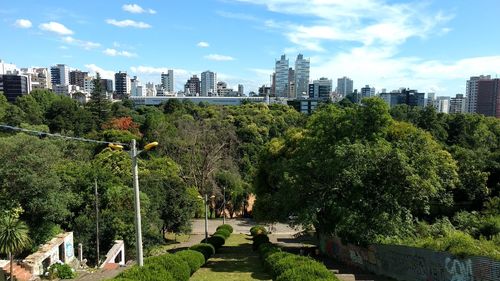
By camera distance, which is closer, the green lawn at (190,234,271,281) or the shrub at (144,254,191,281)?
the shrub at (144,254,191,281)

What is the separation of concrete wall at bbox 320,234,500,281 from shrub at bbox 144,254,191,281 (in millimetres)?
8388

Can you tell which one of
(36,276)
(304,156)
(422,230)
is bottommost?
(36,276)

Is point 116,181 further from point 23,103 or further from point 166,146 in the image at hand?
point 23,103

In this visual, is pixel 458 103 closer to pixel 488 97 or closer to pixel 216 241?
pixel 488 97

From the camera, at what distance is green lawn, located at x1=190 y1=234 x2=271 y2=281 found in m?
15.7

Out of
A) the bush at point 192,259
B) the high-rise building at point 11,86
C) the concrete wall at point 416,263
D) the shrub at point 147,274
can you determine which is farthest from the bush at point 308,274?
the high-rise building at point 11,86

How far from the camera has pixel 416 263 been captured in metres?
15.7

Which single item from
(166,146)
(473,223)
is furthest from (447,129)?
(473,223)

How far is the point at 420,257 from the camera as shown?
50.4 ft

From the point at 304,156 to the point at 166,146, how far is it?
101 ft

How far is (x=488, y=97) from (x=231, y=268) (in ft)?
461

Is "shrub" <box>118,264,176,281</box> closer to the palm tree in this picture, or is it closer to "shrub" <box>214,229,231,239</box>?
the palm tree

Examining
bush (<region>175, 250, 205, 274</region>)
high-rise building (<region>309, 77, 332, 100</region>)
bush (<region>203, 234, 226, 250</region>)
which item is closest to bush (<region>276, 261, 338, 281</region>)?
bush (<region>175, 250, 205, 274</region>)

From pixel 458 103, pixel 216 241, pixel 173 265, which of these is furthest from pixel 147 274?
pixel 458 103
